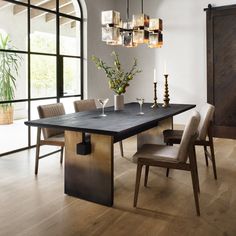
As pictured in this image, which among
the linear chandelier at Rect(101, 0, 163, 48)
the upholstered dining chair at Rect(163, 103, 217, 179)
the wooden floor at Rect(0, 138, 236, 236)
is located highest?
the linear chandelier at Rect(101, 0, 163, 48)

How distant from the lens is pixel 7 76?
4.65m

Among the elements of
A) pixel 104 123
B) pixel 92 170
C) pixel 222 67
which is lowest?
pixel 92 170

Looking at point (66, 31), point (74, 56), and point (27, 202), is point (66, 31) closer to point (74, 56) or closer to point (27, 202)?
point (74, 56)

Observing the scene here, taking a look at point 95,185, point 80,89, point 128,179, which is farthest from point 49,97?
point 95,185

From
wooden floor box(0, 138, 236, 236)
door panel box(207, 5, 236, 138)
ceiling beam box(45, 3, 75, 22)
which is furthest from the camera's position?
door panel box(207, 5, 236, 138)

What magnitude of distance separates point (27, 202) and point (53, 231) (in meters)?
0.66

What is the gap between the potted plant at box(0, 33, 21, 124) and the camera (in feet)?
14.9

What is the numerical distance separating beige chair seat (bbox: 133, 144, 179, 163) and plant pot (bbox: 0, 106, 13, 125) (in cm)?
249

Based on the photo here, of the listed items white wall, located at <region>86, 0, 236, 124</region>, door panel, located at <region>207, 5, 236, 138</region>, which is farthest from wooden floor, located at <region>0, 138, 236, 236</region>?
white wall, located at <region>86, 0, 236, 124</region>

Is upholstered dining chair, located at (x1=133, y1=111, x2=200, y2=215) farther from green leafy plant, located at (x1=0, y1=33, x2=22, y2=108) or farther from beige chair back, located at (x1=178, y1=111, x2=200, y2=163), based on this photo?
green leafy plant, located at (x1=0, y1=33, x2=22, y2=108)

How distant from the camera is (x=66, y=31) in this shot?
5.69 m

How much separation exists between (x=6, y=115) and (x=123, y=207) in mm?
2680

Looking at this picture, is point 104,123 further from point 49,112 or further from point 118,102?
point 49,112

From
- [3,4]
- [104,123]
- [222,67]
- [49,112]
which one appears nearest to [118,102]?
[49,112]
